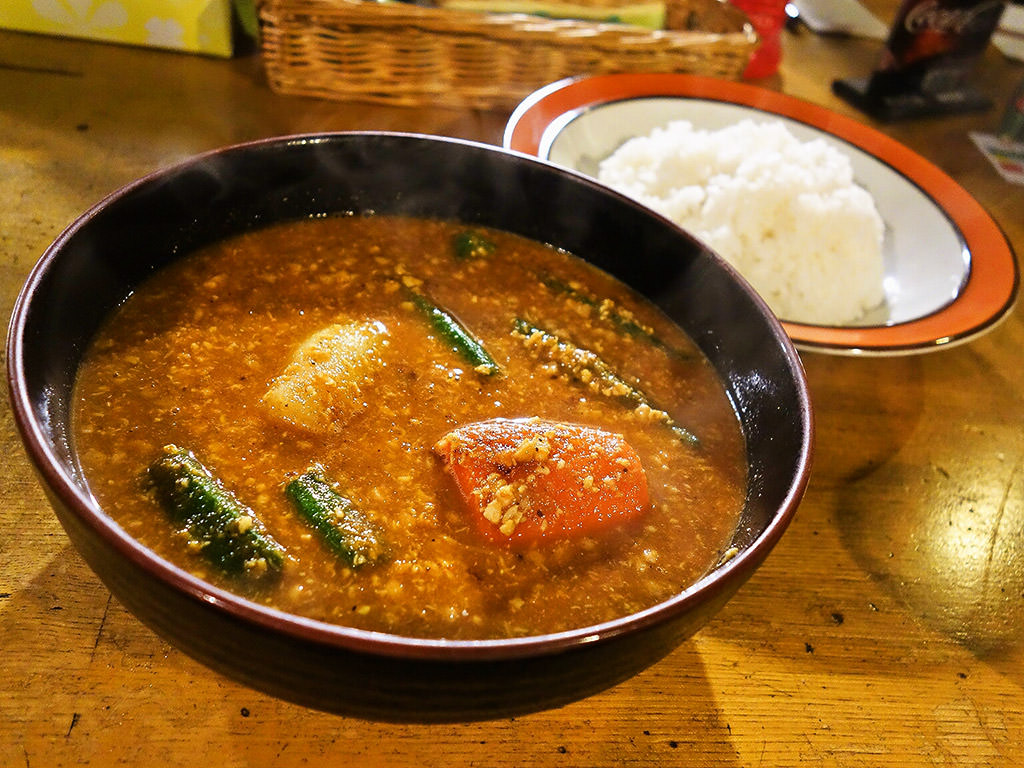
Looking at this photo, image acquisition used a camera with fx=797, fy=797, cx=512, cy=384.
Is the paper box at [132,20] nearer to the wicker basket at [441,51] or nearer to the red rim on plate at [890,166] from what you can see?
the wicker basket at [441,51]

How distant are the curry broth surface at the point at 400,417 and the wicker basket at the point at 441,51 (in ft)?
3.39

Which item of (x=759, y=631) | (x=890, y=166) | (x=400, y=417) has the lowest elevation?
(x=759, y=631)

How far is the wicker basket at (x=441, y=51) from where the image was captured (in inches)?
96.7

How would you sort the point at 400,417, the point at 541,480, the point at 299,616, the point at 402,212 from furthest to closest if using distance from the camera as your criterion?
the point at 402,212, the point at 400,417, the point at 541,480, the point at 299,616

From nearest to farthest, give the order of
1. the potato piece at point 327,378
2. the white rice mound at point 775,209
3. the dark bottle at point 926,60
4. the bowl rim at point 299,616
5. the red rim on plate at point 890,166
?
1. the bowl rim at point 299,616
2. the potato piece at point 327,378
3. the red rim on plate at point 890,166
4. the white rice mound at point 775,209
5. the dark bottle at point 926,60

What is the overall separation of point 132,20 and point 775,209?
2128 millimetres

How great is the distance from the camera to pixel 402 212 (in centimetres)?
179

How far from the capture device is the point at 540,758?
115cm

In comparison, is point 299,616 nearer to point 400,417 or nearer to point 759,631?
point 400,417

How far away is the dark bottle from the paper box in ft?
8.26

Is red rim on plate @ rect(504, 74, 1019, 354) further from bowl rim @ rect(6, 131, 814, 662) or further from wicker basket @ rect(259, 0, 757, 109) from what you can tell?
bowl rim @ rect(6, 131, 814, 662)

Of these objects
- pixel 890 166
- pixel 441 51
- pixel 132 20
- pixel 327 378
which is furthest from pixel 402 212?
pixel 890 166

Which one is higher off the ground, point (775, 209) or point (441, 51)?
Answer: point (441, 51)

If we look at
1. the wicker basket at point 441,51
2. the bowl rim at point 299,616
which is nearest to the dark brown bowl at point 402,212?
the bowl rim at point 299,616
